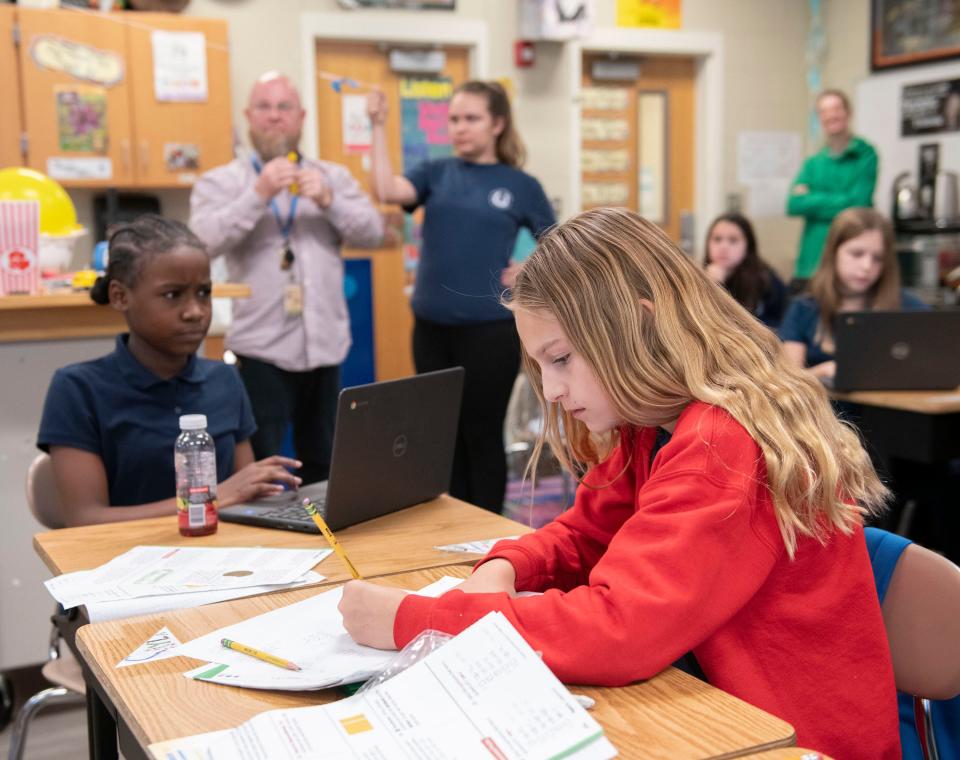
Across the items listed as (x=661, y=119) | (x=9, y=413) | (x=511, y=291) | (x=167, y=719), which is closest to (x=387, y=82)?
(x=661, y=119)

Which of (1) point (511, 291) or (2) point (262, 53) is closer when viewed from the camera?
(1) point (511, 291)

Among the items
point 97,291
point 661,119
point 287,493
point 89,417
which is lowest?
point 287,493

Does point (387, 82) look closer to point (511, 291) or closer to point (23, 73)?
point (23, 73)

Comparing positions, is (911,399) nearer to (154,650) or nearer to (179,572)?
(179,572)

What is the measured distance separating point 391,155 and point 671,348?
452 centimetres

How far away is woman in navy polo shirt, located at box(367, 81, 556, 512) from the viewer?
3463 mm

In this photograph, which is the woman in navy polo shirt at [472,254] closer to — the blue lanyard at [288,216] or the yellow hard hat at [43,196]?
the blue lanyard at [288,216]

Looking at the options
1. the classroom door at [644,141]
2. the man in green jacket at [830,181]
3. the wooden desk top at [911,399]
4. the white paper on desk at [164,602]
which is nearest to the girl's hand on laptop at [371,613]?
the white paper on desk at [164,602]

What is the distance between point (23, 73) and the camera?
14.7ft

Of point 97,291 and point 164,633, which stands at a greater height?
point 97,291

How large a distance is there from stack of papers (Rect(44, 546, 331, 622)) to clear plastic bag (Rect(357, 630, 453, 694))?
39cm

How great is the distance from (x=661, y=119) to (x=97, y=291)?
182 inches

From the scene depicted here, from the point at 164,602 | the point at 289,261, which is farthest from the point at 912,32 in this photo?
the point at 164,602

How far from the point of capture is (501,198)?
352 cm
